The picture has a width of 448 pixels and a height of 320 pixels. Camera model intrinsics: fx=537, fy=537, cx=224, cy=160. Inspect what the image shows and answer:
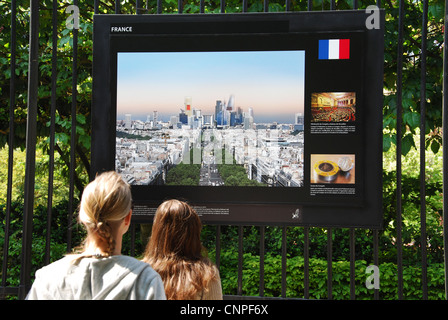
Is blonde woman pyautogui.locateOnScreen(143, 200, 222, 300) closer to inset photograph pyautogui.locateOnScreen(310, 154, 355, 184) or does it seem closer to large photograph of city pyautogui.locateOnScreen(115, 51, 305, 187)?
Answer: large photograph of city pyautogui.locateOnScreen(115, 51, 305, 187)

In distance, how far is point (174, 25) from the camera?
412 cm

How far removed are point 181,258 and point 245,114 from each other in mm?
1513

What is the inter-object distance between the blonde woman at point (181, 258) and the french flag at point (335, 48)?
176 centimetres

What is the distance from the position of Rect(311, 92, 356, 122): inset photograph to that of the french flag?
0.28m

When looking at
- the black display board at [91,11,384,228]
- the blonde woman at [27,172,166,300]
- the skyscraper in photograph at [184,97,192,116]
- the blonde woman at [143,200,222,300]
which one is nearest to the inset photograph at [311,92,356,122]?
the black display board at [91,11,384,228]

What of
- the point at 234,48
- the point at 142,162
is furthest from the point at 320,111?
the point at 142,162

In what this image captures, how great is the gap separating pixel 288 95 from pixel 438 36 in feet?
9.09

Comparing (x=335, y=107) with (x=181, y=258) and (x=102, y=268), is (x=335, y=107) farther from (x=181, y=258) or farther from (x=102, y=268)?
(x=102, y=268)

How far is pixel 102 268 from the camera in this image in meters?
2.19

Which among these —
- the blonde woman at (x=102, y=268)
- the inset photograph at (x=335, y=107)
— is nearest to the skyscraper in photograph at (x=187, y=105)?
the inset photograph at (x=335, y=107)

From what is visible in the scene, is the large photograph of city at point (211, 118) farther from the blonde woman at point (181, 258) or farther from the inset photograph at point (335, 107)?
the blonde woman at point (181, 258)

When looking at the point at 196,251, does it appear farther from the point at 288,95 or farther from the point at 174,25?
the point at 174,25

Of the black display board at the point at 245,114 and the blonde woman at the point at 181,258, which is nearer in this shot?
the blonde woman at the point at 181,258

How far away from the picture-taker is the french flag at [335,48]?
4.02 m
